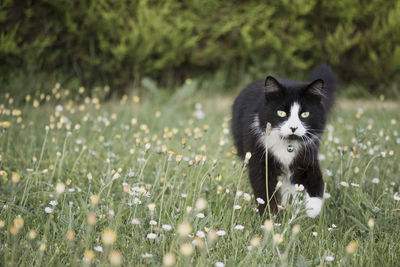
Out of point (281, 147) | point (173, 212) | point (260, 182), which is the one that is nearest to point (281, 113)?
point (281, 147)

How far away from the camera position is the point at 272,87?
7.25 ft

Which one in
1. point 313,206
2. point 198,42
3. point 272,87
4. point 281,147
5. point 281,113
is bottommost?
Result: point 313,206

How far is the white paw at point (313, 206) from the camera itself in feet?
6.34

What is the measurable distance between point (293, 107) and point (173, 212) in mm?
906

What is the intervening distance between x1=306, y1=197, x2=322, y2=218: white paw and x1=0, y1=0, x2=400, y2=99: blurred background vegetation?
3.41 meters

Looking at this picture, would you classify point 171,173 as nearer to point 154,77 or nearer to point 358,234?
point 358,234

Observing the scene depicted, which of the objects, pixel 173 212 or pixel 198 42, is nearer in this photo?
pixel 173 212

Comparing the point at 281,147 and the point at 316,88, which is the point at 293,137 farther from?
the point at 316,88

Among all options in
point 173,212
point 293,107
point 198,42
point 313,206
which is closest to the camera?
point 173,212

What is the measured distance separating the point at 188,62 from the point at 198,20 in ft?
2.34

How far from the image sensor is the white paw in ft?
6.34

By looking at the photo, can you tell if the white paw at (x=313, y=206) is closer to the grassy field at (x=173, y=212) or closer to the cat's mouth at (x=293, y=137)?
the grassy field at (x=173, y=212)

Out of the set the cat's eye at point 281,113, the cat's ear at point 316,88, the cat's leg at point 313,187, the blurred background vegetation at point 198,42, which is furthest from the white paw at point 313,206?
the blurred background vegetation at point 198,42

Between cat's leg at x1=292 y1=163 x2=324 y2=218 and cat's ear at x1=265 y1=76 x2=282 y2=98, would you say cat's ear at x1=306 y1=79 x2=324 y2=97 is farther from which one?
cat's leg at x1=292 y1=163 x2=324 y2=218
